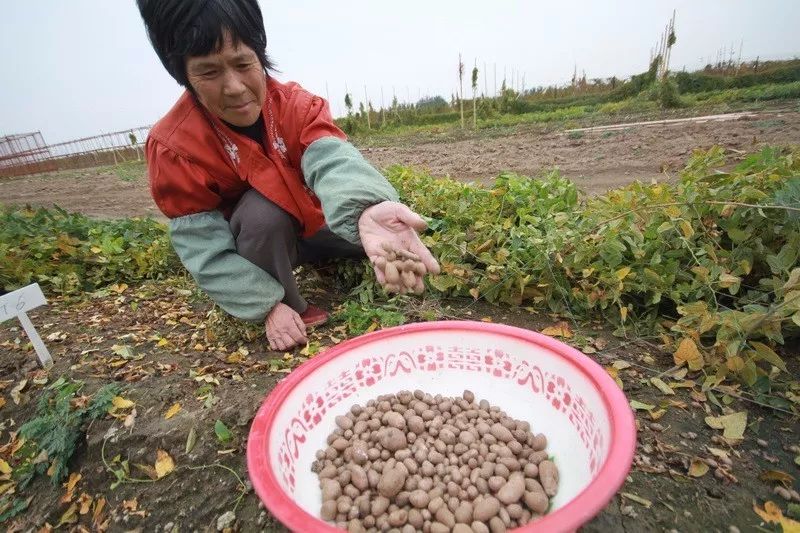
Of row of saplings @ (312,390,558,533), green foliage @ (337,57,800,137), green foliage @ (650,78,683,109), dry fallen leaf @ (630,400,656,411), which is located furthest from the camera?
green foliage @ (337,57,800,137)

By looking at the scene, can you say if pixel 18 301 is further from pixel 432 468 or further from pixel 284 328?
pixel 432 468

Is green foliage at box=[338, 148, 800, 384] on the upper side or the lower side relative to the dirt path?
upper

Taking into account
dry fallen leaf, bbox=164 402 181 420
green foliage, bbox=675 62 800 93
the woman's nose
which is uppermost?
the woman's nose

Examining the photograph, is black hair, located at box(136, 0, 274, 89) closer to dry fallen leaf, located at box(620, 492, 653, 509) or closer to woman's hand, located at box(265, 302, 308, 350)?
woman's hand, located at box(265, 302, 308, 350)

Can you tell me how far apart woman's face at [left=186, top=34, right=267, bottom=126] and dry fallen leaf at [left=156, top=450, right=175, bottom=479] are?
4.04 feet

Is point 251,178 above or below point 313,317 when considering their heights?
above

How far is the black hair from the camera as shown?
1440mm

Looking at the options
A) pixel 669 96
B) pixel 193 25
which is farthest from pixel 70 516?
pixel 669 96

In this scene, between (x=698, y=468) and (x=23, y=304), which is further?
(x=23, y=304)

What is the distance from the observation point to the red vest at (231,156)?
1787 mm

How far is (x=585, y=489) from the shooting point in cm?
78

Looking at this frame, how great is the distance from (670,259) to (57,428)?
7.58 feet

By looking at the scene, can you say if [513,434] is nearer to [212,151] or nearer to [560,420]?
[560,420]

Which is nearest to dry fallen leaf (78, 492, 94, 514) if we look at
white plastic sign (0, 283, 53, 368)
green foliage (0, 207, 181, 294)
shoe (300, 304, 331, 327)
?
white plastic sign (0, 283, 53, 368)
